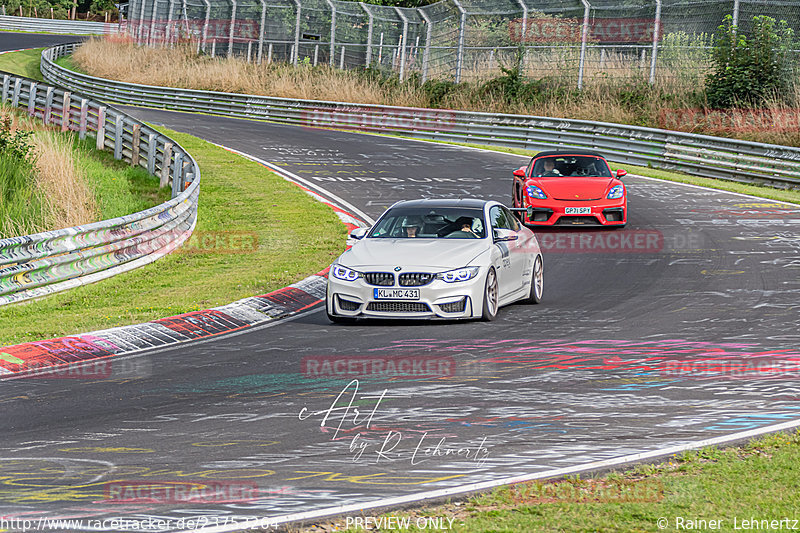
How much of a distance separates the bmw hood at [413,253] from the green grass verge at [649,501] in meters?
5.74

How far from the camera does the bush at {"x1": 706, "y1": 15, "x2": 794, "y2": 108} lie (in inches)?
1246

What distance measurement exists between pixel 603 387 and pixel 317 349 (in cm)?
309

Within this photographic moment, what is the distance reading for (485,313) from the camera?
1166 centimetres

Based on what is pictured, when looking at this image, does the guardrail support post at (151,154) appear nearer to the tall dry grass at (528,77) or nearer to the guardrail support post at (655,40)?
the tall dry grass at (528,77)

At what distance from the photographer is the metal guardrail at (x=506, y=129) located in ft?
88.9

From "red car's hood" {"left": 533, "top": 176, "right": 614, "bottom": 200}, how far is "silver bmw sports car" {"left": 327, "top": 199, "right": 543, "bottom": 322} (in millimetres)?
6494

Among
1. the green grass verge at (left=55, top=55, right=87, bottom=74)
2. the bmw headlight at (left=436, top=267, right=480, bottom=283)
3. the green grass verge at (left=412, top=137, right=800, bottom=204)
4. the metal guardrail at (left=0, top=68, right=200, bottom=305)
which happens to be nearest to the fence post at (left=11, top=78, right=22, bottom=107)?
the metal guardrail at (left=0, top=68, right=200, bottom=305)

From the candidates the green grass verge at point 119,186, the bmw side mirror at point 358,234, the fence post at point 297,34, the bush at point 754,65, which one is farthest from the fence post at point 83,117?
the fence post at point 297,34

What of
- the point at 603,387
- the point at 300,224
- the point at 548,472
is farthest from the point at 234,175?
the point at 548,472

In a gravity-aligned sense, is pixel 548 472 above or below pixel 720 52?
below

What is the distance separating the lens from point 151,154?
80.1ft

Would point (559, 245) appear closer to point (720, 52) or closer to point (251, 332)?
point (251, 332)

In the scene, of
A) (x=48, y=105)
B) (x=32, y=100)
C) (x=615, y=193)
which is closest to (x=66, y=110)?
(x=48, y=105)

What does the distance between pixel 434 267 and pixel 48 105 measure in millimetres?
22859
